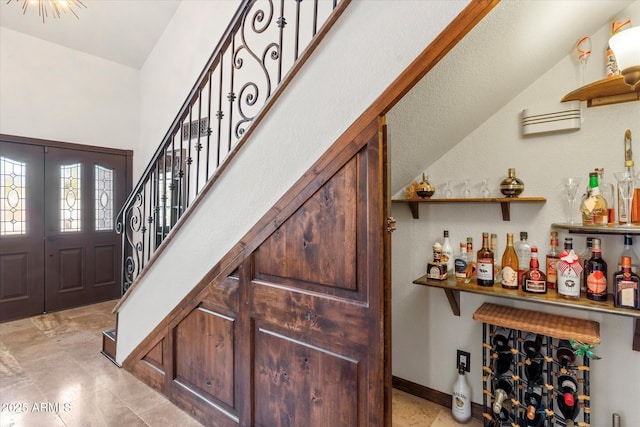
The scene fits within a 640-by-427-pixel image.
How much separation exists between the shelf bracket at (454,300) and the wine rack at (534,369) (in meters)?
0.17

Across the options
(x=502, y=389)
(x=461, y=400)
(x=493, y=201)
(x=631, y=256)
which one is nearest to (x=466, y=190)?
(x=493, y=201)

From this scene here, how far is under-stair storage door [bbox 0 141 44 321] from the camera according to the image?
3838 millimetres

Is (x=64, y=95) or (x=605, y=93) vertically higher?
(x=64, y=95)

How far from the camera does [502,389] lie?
190cm

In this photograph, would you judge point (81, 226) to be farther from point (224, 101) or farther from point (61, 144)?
point (224, 101)

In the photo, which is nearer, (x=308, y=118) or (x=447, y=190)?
(x=308, y=118)

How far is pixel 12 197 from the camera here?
12.7ft

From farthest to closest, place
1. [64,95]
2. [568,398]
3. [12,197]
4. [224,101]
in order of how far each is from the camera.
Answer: [64,95] < [224,101] < [12,197] < [568,398]

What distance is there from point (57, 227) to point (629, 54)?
5.56 metres

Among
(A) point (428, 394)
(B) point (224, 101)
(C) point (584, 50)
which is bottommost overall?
(A) point (428, 394)

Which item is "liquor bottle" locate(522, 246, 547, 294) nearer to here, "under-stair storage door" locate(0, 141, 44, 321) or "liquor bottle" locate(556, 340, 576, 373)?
"liquor bottle" locate(556, 340, 576, 373)

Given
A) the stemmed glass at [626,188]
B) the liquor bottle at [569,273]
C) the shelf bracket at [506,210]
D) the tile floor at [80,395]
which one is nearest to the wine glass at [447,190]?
the shelf bracket at [506,210]

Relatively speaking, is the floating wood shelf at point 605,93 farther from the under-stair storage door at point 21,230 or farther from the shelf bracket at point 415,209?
the under-stair storage door at point 21,230

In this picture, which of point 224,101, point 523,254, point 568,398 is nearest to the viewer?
point 568,398
